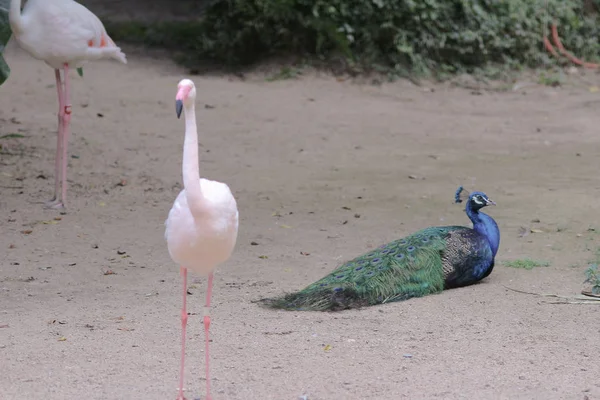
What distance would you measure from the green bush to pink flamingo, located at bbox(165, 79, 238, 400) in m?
8.78

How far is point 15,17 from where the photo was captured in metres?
6.75

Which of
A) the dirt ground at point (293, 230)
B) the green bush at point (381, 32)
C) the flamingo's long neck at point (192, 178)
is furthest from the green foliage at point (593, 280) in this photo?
the green bush at point (381, 32)

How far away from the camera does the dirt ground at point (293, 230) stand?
4.23m

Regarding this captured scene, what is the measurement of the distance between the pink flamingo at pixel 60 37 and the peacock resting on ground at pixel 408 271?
10.2ft

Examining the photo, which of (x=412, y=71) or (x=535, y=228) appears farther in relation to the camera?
(x=412, y=71)

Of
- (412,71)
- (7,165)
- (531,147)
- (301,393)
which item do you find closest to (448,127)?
(531,147)

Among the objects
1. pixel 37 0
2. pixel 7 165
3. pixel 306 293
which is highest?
pixel 37 0

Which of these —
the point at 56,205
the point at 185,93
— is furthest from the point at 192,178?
the point at 56,205

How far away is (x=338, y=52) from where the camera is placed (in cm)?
1259

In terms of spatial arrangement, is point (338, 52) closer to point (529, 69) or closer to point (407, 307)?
point (529, 69)

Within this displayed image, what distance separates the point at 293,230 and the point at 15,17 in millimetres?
2674

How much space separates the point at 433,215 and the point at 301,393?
3.44 m

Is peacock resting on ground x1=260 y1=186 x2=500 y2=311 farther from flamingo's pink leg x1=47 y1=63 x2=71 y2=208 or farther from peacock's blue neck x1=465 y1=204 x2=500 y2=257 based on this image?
flamingo's pink leg x1=47 y1=63 x2=71 y2=208

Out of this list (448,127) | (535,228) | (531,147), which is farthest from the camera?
(448,127)
